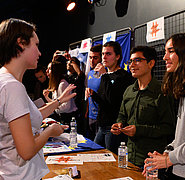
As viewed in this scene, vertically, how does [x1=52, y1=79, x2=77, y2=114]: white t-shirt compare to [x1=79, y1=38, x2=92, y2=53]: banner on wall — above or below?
below

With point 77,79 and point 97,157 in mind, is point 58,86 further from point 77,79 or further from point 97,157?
point 97,157

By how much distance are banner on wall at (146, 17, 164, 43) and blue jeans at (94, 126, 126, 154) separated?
1286mm

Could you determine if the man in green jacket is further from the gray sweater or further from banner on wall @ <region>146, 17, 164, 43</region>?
banner on wall @ <region>146, 17, 164, 43</region>

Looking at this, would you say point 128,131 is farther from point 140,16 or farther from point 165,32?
point 140,16

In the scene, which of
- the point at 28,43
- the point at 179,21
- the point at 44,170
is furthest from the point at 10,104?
the point at 179,21

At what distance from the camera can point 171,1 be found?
2717 mm

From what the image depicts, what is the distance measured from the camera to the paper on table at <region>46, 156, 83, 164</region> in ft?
5.18

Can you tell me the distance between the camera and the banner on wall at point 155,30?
2.57 metres

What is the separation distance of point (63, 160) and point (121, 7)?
9.84 ft

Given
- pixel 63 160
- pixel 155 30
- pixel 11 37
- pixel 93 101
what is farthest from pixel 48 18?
pixel 11 37

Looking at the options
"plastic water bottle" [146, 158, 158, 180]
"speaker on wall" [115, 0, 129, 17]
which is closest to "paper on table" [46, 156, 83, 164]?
"plastic water bottle" [146, 158, 158, 180]

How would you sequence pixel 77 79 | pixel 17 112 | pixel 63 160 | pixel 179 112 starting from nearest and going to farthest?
pixel 17 112
pixel 179 112
pixel 63 160
pixel 77 79

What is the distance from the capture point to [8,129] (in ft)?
3.05

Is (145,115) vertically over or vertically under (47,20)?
under
